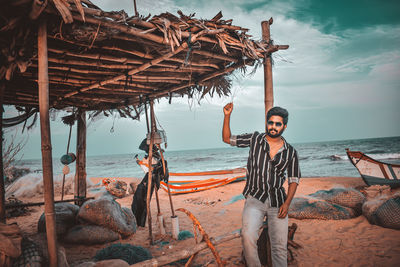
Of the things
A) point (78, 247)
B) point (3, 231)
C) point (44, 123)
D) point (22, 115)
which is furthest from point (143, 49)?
point (22, 115)

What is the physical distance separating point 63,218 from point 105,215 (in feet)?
2.71

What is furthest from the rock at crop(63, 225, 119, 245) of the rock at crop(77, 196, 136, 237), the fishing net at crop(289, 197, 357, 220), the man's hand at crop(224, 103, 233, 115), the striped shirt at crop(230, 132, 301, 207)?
the fishing net at crop(289, 197, 357, 220)

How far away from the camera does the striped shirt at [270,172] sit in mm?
2439

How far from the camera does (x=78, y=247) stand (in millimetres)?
3875

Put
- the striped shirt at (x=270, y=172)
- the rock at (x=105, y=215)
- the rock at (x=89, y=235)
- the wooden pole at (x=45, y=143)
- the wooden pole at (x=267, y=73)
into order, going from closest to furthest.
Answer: the wooden pole at (x=45, y=143), the striped shirt at (x=270, y=172), the wooden pole at (x=267, y=73), the rock at (x=89, y=235), the rock at (x=105, y=215)

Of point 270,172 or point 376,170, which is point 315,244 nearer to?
point 270,172

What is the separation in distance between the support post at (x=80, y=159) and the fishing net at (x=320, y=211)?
5323mm

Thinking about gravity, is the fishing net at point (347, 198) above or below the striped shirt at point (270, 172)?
below

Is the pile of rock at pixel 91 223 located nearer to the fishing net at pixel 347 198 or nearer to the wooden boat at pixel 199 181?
the wooden boat at pixel 199 181

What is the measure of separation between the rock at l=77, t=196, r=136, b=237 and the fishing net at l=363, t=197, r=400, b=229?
4905 mm

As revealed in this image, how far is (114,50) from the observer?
8.92ft

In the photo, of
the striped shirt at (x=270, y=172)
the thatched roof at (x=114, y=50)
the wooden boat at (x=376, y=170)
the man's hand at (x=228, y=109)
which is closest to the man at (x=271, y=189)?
the striped shirt at (x=270, y=172)

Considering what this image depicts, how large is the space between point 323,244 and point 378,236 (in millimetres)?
995

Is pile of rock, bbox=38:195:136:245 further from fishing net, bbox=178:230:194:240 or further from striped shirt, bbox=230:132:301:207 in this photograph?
striped shirt, bbox=230:132:301:207
